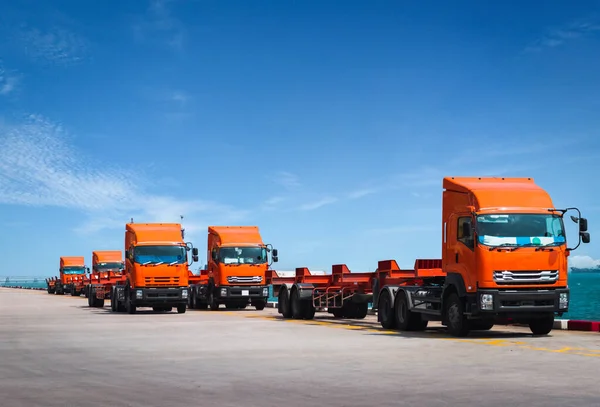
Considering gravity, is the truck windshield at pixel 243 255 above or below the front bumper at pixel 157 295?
above

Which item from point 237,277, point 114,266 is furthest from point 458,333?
point 114,266

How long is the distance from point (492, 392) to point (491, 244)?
30.2 ft

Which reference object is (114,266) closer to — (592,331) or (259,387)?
(592,331)

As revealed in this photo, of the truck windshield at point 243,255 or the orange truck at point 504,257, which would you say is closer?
the orange truck at point 504,257

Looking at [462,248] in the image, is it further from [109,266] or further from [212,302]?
[109,266]

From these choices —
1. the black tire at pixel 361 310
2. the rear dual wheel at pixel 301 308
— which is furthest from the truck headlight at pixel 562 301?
the rear dual wheel at pixel 301 308

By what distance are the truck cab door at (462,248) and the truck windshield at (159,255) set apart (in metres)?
16.9

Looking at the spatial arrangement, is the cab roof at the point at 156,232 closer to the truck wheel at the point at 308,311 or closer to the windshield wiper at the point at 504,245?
the truck wheel at the point at 308,311

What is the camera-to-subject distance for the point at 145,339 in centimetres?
2106

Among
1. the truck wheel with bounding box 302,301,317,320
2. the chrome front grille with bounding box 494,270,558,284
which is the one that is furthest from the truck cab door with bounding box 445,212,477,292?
the truck wheel with bounding box 302,301,317,320

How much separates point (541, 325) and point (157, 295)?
18.9 m

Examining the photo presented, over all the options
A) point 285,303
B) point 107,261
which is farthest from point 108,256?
point 285,303

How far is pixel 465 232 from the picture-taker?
20.3 metres

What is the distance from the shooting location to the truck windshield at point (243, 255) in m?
38.0
